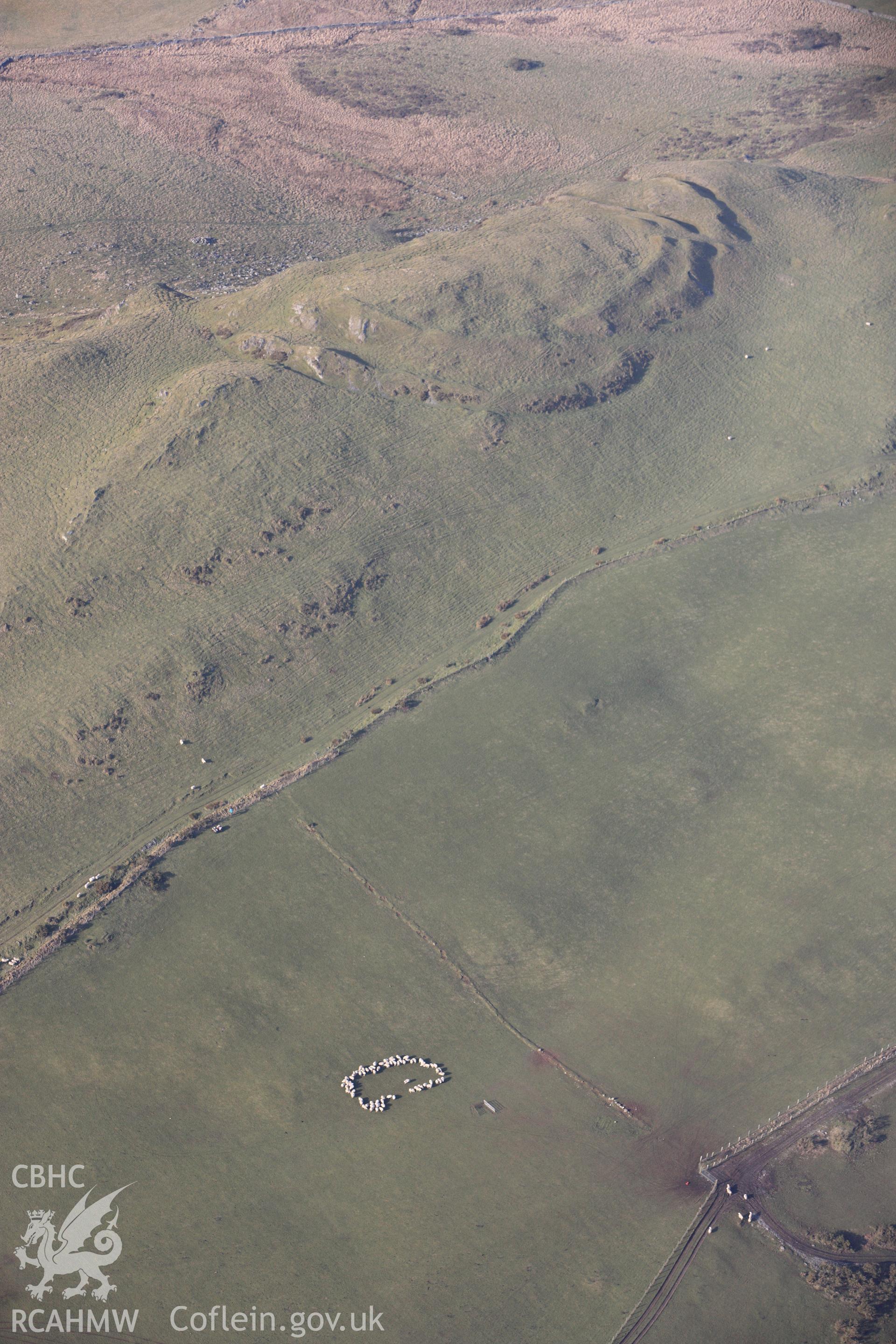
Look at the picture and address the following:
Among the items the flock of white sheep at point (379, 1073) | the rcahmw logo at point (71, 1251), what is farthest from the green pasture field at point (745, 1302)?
the rcahmw logo at point (71, 1251)

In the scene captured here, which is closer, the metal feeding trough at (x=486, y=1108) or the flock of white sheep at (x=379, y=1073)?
the metal feeding trough at (x=486, y=1108)

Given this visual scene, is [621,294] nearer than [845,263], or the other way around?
[621,294]

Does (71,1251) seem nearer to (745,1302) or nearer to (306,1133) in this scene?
(306,1133)

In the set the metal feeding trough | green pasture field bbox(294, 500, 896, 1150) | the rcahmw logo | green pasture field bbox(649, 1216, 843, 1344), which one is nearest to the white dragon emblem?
the rcahmw logo

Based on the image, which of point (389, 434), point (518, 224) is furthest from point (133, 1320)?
point (518, 224)

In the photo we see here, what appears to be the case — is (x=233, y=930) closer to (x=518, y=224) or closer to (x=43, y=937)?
(x=43, y=937)

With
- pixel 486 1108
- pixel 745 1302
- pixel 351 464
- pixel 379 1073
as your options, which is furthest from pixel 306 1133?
pixel 351 464

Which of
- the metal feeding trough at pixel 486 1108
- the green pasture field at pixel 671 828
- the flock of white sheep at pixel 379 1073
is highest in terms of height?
the green pasture field at pixel 671 828

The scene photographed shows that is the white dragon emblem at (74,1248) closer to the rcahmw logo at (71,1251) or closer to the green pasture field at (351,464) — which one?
the rcahmw logo at (71,1251)
